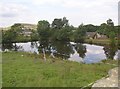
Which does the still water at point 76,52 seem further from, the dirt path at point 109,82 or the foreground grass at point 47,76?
the dirt path at point 109,82

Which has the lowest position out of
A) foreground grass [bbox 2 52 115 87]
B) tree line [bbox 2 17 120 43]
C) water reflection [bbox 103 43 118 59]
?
water reflection [bbox 103 43 118 59]

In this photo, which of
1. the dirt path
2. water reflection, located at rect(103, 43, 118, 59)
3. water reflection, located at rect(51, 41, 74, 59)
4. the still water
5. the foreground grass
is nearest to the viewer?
the dirt path

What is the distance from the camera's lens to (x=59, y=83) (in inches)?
621

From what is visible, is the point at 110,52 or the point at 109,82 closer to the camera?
the point at 109,82

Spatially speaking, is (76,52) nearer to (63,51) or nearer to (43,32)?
(63,51)

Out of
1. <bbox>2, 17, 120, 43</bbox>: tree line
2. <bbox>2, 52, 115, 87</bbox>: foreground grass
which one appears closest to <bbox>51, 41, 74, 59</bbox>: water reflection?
<bbox>2, 52, 115, 87</bbox>: foreground grass

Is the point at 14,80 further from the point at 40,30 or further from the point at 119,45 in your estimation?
the point at 40,30

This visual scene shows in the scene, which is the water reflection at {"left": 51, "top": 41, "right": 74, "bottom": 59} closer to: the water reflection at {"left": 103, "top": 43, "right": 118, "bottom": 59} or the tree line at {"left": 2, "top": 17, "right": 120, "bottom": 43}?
the water reflection at {"left": 103, "top": 43, "right": 118, "bottom": 59}

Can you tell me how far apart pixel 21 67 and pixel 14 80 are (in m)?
4.42

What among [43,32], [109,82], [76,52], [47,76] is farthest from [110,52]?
[43,32]

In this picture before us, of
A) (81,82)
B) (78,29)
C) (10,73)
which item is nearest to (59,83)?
(81,82)

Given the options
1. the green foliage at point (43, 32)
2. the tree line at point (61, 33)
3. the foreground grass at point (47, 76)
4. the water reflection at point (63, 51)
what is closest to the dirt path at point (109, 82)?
the foreground grass at point (47, 76)

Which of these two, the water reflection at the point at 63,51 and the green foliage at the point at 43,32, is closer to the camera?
the water reflection at the point at 63,51

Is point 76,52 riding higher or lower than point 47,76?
lower
